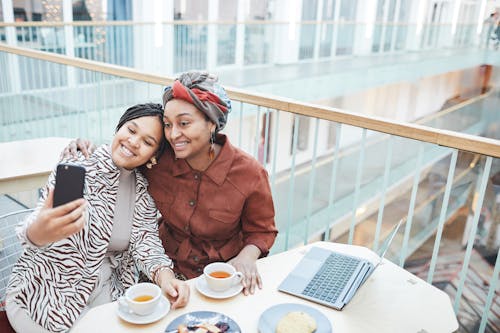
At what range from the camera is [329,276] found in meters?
1.54

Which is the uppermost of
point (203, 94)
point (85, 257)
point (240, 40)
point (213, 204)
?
point (203, 94)

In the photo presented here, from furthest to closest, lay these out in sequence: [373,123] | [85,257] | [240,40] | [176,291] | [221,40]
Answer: [240,40], [221,40], [373,123], [85,257], [176,291]

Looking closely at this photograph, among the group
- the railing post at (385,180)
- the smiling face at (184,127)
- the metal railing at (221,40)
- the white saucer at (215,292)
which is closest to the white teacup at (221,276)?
the white saucer at (215,292)

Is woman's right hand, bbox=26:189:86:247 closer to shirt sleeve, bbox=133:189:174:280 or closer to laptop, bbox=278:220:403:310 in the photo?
shirt sleeve, bbox=133:189:174:280

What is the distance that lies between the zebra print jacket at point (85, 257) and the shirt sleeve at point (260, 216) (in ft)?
1.18

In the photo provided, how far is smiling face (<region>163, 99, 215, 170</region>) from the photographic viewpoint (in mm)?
1746

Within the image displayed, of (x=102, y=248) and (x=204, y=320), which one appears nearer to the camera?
(x=204, y=320)

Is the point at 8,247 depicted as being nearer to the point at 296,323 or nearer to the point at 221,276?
the point at 221,276

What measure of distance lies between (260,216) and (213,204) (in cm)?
20

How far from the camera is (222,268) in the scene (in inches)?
59.2

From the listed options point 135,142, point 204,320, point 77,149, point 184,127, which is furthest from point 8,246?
point 204,320

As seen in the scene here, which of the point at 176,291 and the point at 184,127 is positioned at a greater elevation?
the point at 184,127

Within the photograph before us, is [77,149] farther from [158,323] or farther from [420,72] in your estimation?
[420,72]

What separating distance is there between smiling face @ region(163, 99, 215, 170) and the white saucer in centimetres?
52
